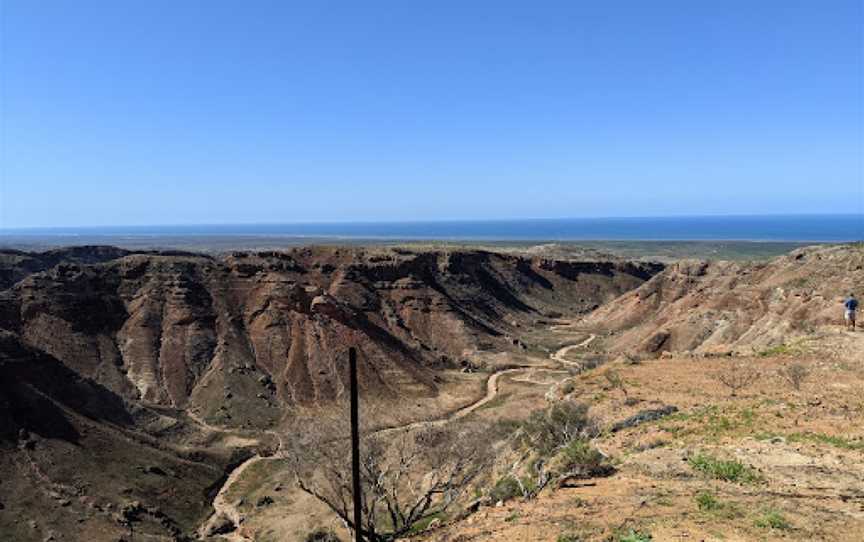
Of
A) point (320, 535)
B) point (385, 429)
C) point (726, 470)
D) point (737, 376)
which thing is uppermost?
point (726, 470)

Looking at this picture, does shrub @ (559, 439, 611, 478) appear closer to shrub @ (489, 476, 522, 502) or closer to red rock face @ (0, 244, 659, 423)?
shrub @ (489, 476, 522, 502)

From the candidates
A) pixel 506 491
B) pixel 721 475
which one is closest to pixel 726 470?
pixel 721 475

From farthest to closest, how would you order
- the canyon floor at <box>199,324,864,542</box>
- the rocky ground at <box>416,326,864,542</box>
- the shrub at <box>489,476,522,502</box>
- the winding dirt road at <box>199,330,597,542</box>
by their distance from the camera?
the winding dirt road at <box>199,330,597,542</box> → the shrub at <box>489,476,522,502</box> → the canyon floor at <box>199,324,864,542</box> → the rocky ground at <box>416,326,864,542</box>

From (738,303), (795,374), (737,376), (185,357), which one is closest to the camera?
(795,374)

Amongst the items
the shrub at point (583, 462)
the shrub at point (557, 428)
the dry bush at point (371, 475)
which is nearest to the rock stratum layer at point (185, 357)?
the dry bush at point (371, 475)

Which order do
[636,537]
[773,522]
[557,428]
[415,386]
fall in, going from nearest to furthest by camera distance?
[636,537]
[773,522]
[557,428]
[415,386]

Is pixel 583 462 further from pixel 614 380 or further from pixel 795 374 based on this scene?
pixel 614 380

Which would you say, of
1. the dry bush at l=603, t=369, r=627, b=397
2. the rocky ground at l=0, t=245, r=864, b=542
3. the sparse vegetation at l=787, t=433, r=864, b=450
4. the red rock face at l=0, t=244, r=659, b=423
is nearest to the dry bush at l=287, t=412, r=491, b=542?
the rocky ground at l=0, t=245, r=864, b=542
